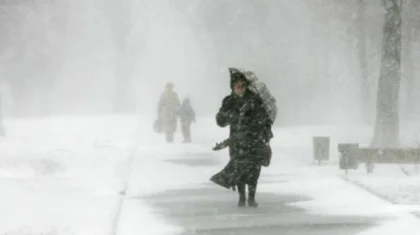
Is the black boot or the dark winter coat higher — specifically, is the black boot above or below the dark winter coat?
below

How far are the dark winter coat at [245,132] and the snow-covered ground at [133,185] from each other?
1.04 m

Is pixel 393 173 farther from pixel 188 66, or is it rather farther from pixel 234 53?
pixel 188 66

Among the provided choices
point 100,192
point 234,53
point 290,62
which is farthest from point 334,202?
point 234,53

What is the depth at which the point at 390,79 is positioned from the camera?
22906mm

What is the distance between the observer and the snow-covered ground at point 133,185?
37.2ft

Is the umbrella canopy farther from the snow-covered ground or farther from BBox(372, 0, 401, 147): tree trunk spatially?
BBox(372, 0, 401, 147): tree trunk

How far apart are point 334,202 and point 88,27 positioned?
76.6 metres

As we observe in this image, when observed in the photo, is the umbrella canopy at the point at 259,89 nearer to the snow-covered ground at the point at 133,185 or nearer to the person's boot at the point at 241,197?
the person's boot at the point at 241,197

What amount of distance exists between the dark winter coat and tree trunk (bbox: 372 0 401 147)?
1107 cm

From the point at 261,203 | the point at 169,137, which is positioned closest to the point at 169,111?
the point at 169,137

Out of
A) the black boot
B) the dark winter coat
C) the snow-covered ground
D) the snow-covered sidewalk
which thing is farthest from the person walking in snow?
the snow-covered ground

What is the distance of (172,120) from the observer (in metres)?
29.8

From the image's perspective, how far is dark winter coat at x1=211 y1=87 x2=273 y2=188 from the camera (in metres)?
12.3

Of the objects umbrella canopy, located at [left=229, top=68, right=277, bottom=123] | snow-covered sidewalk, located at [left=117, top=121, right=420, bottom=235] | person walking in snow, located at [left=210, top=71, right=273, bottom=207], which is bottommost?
snow-covered sidewalk, located at [left=117, top=121, right=420, bottom=235]
